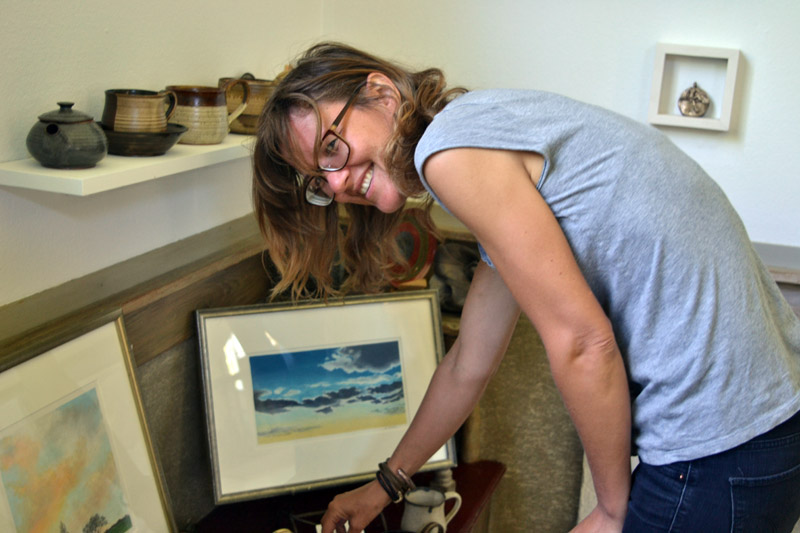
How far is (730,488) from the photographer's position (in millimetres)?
921

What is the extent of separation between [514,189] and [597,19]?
1.09 m

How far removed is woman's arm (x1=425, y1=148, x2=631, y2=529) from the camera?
82cm

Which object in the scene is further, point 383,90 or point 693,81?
point 693,81

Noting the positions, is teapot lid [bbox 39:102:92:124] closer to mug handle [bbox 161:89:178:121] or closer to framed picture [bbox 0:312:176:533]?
mug handle [bbox 161:89:178:121]

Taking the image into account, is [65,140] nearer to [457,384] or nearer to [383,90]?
[383,90]

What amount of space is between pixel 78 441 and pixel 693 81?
1.42 meters

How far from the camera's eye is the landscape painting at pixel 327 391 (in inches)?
57.1

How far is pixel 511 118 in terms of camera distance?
2.78 feet

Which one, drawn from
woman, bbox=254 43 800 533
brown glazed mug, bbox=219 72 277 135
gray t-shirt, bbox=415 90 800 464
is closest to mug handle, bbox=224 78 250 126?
brown glazed mug, bbox=219 72 277 135

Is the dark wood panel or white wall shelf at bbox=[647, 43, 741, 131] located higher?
white wall shelf at bbox=[647, 43, 741, 131]

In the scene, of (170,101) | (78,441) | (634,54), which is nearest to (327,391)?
(78,441)

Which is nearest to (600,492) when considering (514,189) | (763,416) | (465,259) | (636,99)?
(763,416)

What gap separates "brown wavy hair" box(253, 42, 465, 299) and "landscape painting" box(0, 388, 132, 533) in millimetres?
349

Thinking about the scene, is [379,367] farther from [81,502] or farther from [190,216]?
[81,502]
